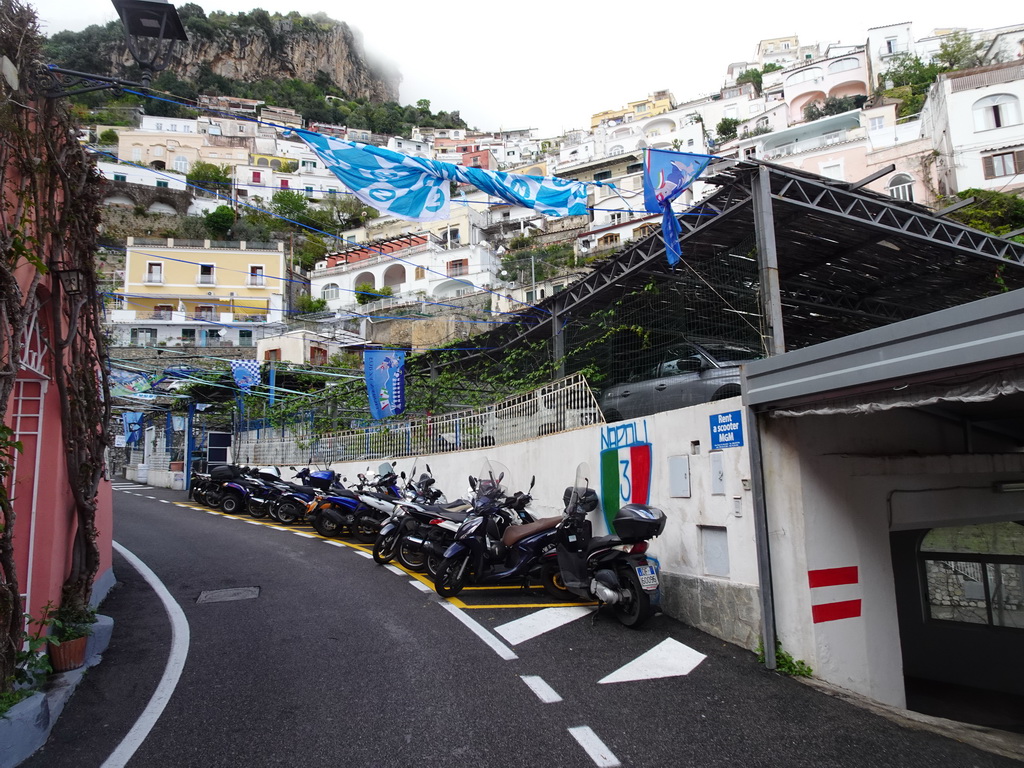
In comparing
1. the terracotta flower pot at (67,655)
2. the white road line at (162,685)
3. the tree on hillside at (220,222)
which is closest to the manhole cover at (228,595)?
the white road line at (162,685)

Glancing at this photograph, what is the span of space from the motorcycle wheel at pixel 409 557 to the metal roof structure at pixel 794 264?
5.15 metres

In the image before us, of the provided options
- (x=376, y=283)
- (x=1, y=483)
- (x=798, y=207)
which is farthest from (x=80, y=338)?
(x=376, y=283)

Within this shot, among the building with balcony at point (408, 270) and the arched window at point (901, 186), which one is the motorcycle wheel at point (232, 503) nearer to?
the building with balcony at point (408, 270)

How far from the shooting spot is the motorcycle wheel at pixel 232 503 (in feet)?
53.4

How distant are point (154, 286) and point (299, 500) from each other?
1670 inches

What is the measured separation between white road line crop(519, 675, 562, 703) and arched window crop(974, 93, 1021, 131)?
34.9 m

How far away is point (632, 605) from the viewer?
6.55m

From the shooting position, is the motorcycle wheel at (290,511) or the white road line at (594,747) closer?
the white road line at (594,747)

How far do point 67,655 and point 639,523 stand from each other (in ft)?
16.5

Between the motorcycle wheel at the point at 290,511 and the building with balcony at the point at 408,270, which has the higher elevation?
the building with balcony at the point at 408,270

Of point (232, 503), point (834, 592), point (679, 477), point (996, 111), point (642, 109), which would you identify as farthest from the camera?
point (642, 109)

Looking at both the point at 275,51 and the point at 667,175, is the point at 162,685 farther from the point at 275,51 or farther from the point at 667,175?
the point at 275,51

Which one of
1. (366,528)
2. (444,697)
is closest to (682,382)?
(366,528)

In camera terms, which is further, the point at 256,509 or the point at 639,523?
the point at 256,509
